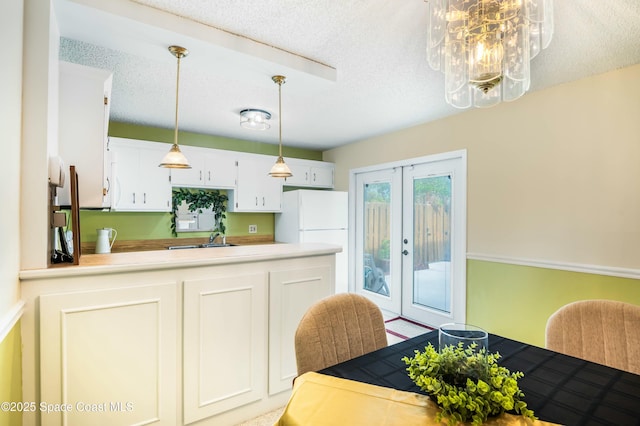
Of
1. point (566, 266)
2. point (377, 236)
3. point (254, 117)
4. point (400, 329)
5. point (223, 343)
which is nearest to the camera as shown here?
point (223, 343)

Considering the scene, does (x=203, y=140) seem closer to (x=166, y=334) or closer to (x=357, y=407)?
(x=166, y=334)

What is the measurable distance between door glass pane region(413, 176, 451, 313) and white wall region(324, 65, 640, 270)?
38 cm

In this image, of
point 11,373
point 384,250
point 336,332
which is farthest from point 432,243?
point 11,373

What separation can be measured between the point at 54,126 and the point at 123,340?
3.79ft

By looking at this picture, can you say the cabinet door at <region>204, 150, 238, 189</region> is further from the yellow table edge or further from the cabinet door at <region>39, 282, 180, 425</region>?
the yellow table edge

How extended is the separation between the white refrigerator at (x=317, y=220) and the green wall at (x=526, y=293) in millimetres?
1859

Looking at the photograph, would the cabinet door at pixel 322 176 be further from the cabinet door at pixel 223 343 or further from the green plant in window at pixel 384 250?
the cabinet door at pixel 223 343

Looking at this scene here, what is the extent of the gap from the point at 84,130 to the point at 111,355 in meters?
1.25

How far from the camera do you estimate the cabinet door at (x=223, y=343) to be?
71.7 inches

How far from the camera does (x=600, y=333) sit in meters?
1.43

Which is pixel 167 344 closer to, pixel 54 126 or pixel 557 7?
pixel 54 126

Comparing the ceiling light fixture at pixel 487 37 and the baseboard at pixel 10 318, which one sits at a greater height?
the ceiling light fixture at pixel 487 37

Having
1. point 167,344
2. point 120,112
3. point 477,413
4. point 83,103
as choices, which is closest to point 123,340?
point 167,344

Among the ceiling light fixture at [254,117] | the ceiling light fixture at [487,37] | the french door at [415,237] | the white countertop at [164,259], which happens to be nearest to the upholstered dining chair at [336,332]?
the white countertop at [164,259]
